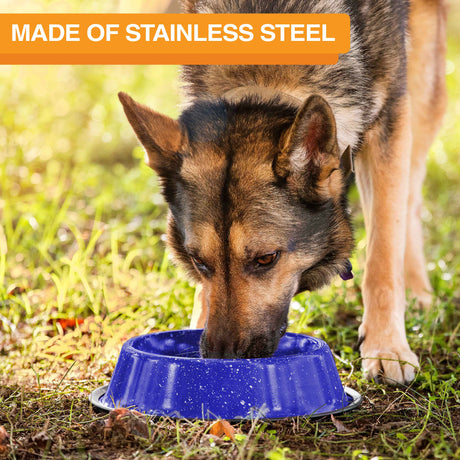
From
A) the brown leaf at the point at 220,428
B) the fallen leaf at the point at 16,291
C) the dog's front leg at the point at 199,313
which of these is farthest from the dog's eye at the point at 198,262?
the fallen leaf at the point at 16,291

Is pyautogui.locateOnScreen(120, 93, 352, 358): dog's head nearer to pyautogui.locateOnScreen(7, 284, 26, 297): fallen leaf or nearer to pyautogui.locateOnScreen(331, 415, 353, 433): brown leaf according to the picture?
pyautogui.locateOnScreen(331, 415, 353, 433): brown leaf

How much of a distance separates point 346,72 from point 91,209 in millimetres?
3600

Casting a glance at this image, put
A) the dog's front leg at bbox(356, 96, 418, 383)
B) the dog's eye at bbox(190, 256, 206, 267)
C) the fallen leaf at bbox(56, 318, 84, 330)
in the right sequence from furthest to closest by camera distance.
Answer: the fallen leaf at bbox(56, 318, 84, 330) → the dog's front leg at bbox(356, 96, 418, 383) → the dog's eye at bbox(190, 256, 206, 267)

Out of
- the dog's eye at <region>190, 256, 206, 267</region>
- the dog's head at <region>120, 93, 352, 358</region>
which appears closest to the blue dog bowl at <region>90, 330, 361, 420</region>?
the dog's head at <region>120, 93, 352, 358</region>

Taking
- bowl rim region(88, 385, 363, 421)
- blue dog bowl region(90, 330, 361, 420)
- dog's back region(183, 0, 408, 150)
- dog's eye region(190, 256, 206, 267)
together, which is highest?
dog's back region(183, 0, 408, 150)

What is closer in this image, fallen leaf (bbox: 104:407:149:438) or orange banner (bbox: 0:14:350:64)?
fallen leaf (bbox: 104:407:149:438)

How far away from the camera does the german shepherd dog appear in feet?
9.22

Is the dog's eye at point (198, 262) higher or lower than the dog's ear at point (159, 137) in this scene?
lower

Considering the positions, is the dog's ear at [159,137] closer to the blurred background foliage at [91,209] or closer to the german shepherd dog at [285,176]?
the german shepherd dog at [285,176]

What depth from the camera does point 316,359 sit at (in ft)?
8.89

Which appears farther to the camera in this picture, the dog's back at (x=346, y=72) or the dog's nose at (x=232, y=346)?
the dog's back at (x=346, y=72)

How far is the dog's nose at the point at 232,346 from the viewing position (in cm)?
273

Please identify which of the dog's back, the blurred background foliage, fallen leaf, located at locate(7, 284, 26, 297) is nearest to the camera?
the dog's back

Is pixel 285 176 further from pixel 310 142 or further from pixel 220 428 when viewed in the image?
pixel 220 428
